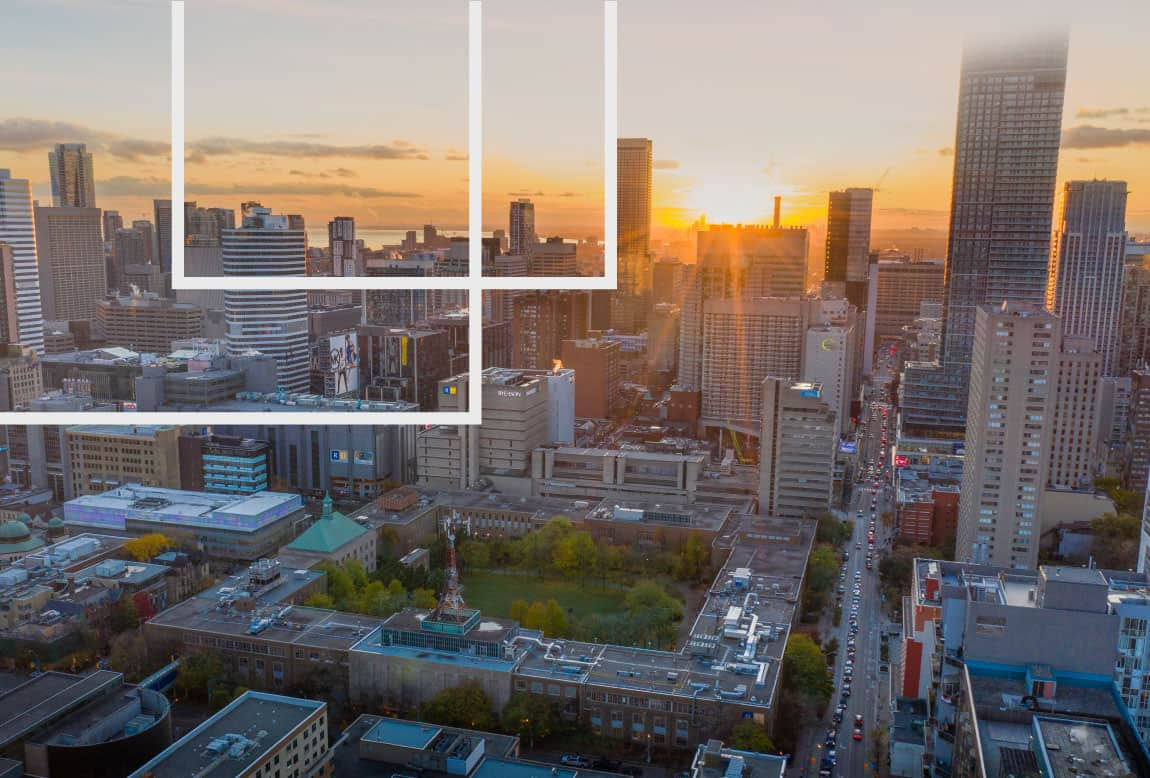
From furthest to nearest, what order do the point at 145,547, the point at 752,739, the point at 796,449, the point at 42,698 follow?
the point at 796,449 → the point at 145,547 → the point at 752,739 → the point at 42,698

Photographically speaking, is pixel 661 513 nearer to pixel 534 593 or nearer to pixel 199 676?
pixel 534 593

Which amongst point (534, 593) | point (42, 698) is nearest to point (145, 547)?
point (42, 698)

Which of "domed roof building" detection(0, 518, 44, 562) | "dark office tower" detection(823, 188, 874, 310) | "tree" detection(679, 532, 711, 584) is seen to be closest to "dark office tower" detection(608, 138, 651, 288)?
"tree" detection(679, 532, 711, 584)

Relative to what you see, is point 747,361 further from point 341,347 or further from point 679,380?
point 341,347

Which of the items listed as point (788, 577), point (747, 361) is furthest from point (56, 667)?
point (747, 361)

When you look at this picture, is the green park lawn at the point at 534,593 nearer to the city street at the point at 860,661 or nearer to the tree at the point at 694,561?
the tree at the point at 694,561

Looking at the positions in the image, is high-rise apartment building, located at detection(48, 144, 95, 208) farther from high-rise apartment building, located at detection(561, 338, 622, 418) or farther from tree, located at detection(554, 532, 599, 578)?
high-rise apartment building, located at detection(561, 338, 622, 418)

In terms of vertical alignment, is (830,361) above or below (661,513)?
above

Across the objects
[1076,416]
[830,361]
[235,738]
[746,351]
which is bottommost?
[235,738]
